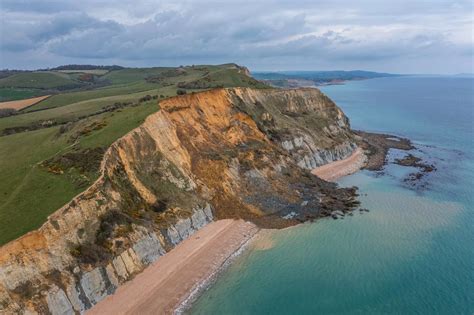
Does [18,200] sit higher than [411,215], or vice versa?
[18,200]

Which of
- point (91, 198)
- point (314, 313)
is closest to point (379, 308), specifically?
point (314, 313)

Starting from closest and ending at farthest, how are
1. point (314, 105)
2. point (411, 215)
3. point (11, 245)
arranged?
point (11, 245) → point (411, 215) → point (314, 105)

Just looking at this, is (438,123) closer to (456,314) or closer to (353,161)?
(353,161)

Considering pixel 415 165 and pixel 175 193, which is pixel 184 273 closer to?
pixel 175 193

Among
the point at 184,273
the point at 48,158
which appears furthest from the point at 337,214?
the point at 48,158

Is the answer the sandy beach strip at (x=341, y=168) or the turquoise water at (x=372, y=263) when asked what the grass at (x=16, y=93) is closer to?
the sandy beach strip at (x=341, y=168)

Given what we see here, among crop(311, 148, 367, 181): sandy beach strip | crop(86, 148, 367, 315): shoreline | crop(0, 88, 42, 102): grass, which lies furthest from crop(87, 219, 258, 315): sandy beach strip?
crop(0, 88, 42, 102): grass
